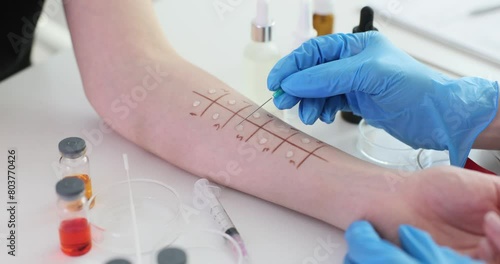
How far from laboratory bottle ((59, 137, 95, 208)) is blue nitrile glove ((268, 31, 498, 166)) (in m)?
0.35

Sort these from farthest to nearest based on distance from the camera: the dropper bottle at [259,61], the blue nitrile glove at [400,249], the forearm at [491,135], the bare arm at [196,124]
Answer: the dropper bottle at [259,61]
the forearm at [491,135]
the bare arm at [196,124]
the blue nitrile glove at [400,249]

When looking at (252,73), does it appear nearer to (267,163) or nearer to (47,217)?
(267,163)

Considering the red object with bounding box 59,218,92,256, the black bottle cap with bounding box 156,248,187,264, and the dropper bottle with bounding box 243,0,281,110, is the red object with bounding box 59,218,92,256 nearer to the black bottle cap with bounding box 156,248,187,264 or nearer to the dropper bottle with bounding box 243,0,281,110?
the black bottle cap with bounding box 156,248,187,264

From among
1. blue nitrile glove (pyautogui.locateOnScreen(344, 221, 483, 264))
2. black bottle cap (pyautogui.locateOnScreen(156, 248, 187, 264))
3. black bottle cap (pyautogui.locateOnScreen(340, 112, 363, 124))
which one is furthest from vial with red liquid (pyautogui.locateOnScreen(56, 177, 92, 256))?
black bottle cap (pyautogui.locateOnScreen(340, 112, 363, 124))

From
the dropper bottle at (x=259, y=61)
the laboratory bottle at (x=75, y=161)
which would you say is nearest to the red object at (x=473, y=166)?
the dropper bottle at (x=259, y=61)

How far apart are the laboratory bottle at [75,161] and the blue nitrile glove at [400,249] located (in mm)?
446

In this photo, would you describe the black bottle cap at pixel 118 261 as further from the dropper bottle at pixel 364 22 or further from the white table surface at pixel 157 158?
the dropper bottle at pixel 364 22

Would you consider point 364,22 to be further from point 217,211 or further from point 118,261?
point 118,261

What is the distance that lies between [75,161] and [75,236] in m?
0.17

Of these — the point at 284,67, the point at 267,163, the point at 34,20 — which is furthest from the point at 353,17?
the point at 34,20

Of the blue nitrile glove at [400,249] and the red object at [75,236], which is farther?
the red object at [75,236]

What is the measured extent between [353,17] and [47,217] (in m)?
0.93

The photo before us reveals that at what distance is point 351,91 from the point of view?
1118mm

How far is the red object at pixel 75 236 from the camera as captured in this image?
932 millimetres
